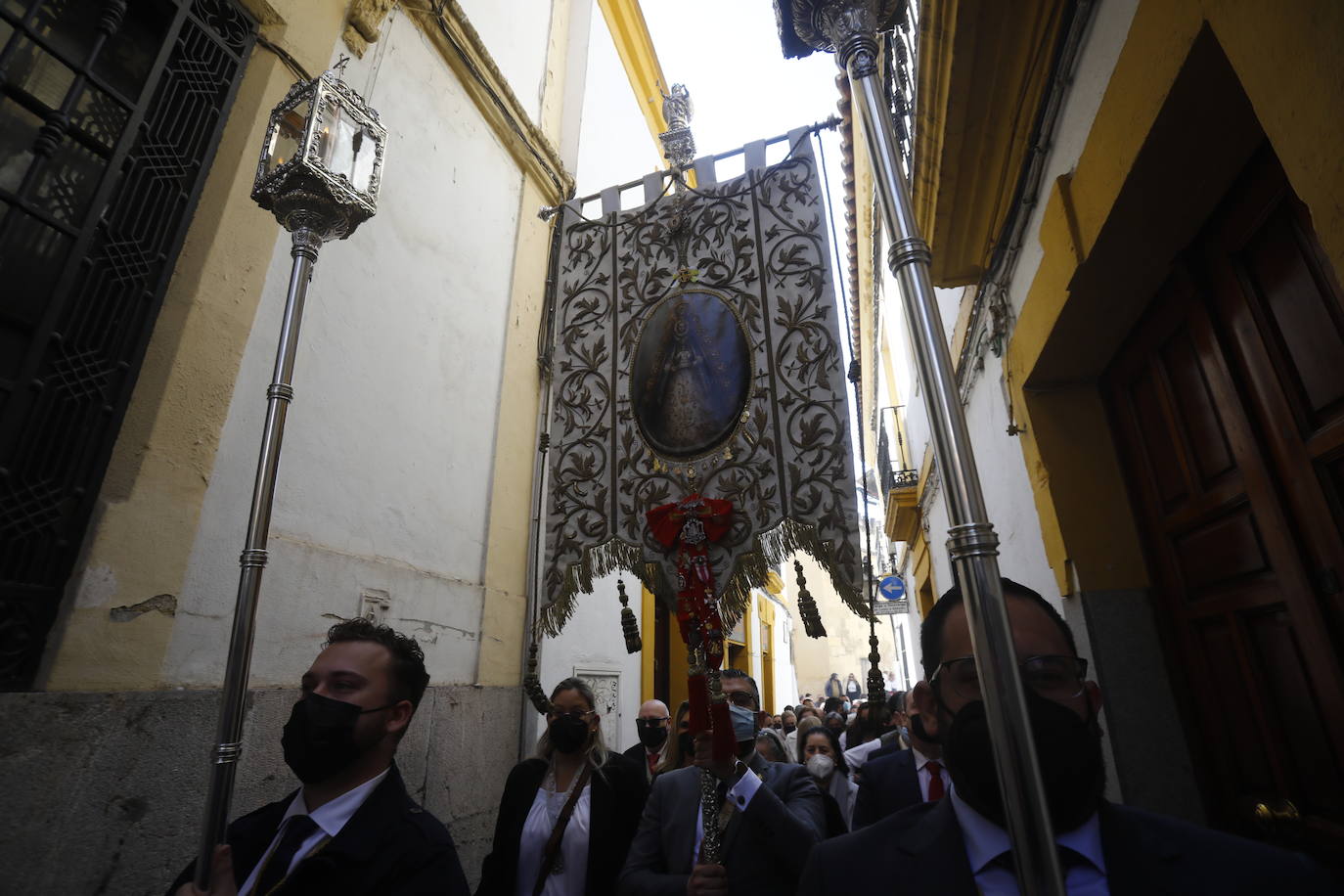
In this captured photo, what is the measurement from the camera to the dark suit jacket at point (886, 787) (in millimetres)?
2328

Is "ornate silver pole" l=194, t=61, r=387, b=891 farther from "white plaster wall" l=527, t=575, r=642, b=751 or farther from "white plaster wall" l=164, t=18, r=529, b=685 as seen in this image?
"white plaster wall" l=527, t=575, r=642, b=751

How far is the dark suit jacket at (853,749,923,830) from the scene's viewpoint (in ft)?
7.64

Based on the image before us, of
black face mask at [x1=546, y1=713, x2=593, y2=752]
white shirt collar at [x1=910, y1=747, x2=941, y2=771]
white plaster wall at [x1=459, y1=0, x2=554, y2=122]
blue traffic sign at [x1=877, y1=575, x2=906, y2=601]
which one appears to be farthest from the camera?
blue traffic sign at [x1=877, y1=575, x2=906, y2=601]

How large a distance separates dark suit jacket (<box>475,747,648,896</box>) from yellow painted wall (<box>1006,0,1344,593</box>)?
6.56 feet

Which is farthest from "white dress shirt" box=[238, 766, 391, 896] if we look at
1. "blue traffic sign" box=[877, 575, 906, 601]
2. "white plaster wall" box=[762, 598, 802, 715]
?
"white plaster wall" box=[762, 598, 802, 715]

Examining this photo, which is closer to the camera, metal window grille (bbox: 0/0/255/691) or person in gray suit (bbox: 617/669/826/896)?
person in gray suit (bbox: 617/669/826/896)

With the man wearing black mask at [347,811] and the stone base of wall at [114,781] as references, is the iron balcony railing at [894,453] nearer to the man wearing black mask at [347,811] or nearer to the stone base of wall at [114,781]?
the stone base of wall at [114,781]

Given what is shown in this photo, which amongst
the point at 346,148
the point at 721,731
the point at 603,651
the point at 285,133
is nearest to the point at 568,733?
the point at 721,731

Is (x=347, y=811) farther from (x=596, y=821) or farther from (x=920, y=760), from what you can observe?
(x=920, y=760)

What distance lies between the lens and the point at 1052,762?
103cm

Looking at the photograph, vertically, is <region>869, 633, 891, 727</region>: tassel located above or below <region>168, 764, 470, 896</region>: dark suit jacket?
above

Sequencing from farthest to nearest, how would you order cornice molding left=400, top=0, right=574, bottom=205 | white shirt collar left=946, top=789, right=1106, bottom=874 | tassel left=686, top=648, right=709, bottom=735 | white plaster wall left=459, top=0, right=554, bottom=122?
1. white plaster wall left=459, top=0, right=554, bottom=122
2. cornice molding left=400, top=0, right=574, bottom=205
3. tassel left=686, top=648, right=709, bottom=735
4. white shirt collar left=946, top=789, right=1106, bottom=874

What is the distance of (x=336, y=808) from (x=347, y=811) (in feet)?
0.09

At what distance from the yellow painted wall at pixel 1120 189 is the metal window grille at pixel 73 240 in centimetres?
340
